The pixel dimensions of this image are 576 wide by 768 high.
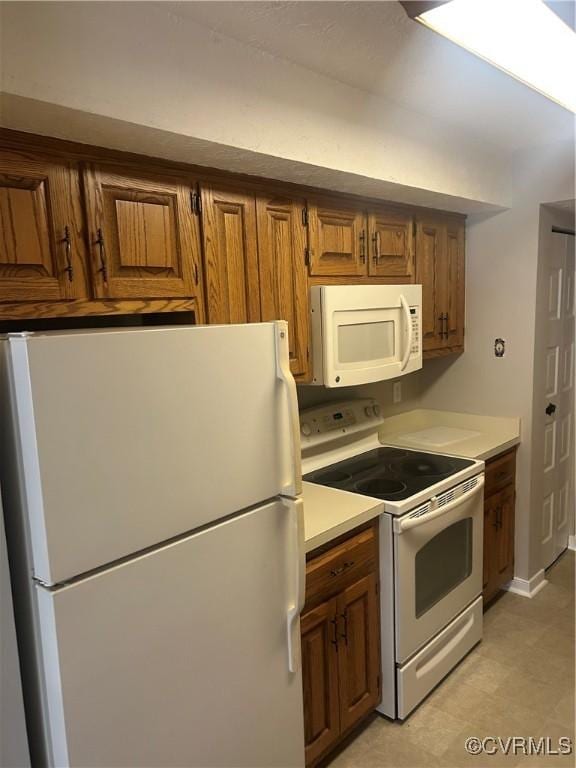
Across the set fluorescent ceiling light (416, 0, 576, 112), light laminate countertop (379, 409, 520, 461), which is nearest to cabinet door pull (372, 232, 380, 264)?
fluorescent ceiling light (416, 0, 576, 112)

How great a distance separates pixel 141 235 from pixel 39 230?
299 mm

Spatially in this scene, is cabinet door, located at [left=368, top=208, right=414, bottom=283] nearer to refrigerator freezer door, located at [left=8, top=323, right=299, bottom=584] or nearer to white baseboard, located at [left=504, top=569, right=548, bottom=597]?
refrigerator freezer door, located at [left=8, top=323, right=299, bottom=584]

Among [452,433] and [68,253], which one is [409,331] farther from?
[68,253]

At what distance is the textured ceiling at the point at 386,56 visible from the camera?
1379 millimetres

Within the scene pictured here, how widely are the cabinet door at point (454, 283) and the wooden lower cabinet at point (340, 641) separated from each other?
1443 millimetres

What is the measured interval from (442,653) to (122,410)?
1970 millimetres

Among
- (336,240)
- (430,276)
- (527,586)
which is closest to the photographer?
(336,240)

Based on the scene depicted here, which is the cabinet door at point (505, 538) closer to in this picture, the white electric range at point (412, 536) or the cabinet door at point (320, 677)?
the white electric range at point (412, 536)

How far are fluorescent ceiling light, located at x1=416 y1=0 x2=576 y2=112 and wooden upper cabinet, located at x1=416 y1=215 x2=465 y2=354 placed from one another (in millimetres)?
1120

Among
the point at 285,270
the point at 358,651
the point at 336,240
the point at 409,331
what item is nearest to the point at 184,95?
the point at 285,270

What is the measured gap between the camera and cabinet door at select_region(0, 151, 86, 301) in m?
1.35

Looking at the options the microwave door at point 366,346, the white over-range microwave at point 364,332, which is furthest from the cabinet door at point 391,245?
the microwave door at point 366,346

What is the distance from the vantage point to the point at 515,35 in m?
1.40

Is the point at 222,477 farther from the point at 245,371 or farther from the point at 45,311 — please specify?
the point at 45,311
